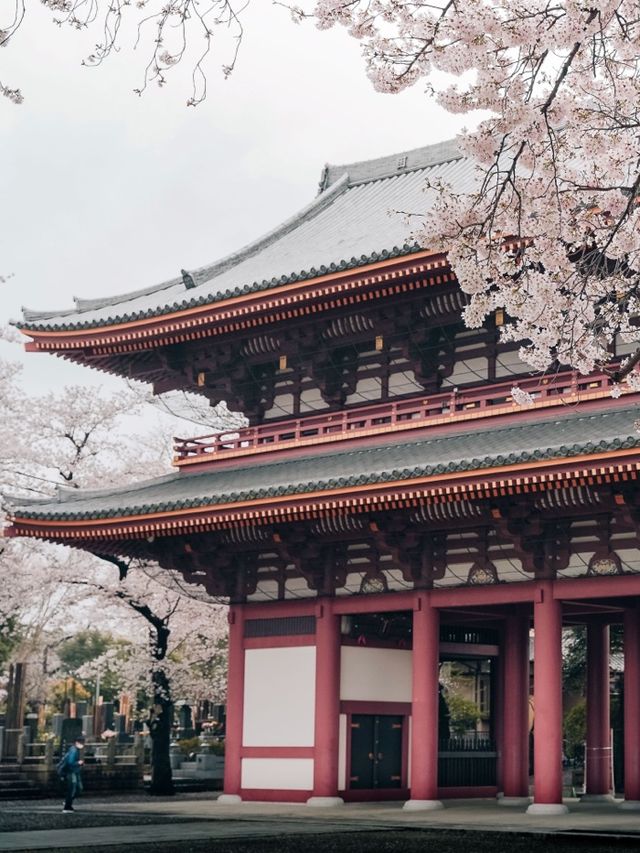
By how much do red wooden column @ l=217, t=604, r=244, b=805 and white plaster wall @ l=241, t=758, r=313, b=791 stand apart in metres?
0.20

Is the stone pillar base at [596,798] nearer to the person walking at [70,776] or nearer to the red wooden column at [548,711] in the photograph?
the red wooden column at [548,711]

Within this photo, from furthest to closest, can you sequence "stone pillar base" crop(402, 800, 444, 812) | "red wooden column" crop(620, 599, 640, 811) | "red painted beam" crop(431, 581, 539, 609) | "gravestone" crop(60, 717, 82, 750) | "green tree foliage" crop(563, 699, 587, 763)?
"green tree foliage" crop(563, 699, 587, 763), "gravestone" crop(60, 717, 82, 750), "red wooden column" crop(620, 599, 640, 811), "stone pillar base" crop(402, 800, 444, 812), "red painted beam" crop(431, 581, 539, 609)

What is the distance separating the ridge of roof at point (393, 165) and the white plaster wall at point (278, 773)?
15.8m

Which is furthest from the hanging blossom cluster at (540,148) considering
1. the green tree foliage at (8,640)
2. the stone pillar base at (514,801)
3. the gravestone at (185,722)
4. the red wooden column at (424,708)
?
the green tree foliage at (8,640)

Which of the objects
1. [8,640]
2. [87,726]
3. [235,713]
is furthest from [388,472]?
[8,640]

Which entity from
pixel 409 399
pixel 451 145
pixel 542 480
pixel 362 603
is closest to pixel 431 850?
pixel 542 480

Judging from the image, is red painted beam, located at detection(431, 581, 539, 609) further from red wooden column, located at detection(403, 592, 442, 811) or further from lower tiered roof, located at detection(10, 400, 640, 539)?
lower tiered roof, located at detection(10, 400, 640, 539)

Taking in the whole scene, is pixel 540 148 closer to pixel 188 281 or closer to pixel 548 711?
pixel 548 711

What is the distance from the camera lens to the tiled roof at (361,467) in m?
21.2

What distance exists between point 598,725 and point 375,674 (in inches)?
198

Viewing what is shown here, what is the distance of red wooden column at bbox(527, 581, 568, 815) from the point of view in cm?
2212

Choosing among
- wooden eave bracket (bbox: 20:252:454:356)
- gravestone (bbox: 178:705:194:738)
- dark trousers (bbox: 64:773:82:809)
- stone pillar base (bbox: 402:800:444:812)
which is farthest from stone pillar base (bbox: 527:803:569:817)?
gravestone (bbox: 178:705:194:738)

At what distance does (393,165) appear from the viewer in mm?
34781

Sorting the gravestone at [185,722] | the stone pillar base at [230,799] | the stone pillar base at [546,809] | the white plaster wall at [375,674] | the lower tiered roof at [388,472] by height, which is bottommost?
the stone pillar base at [230,799]
